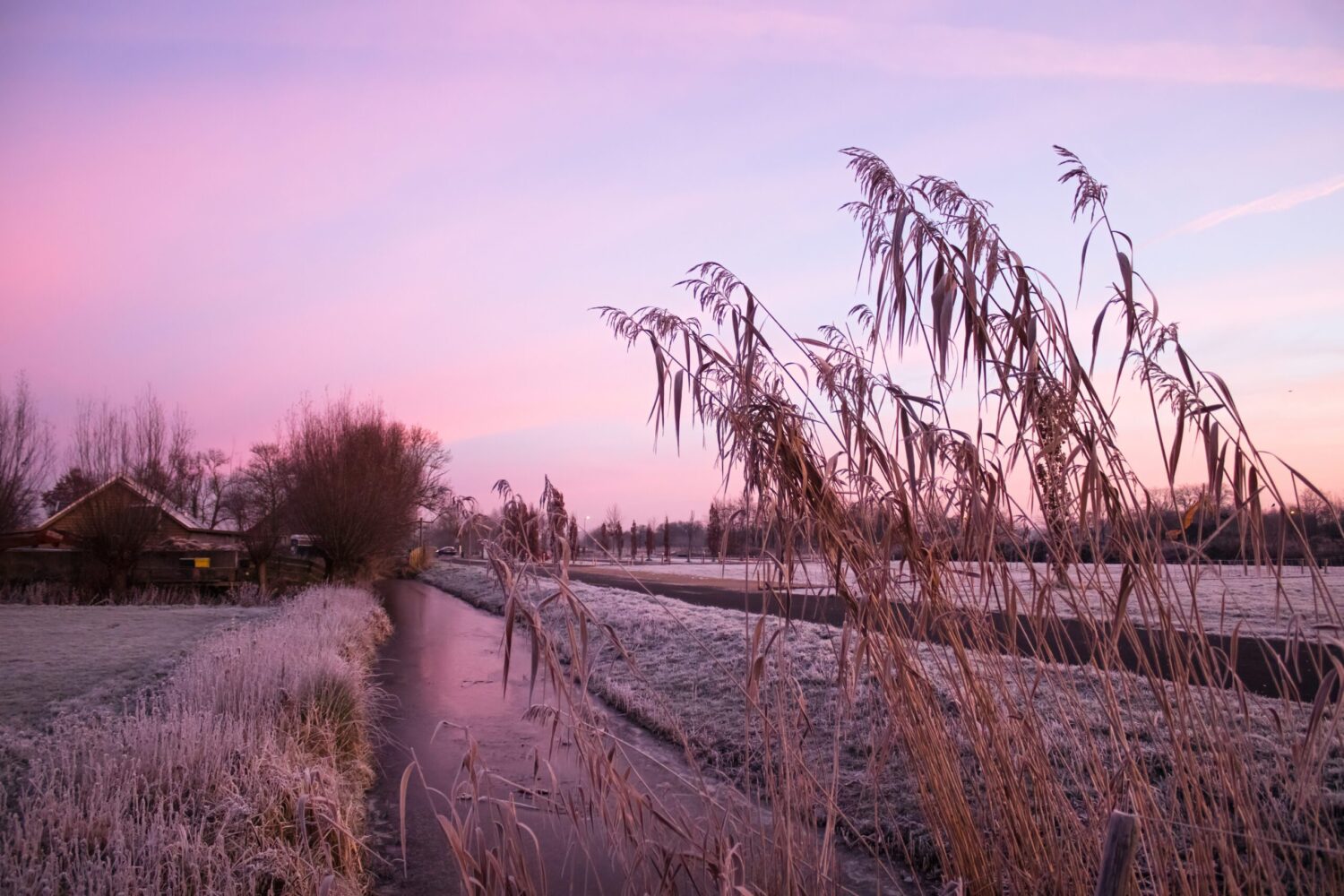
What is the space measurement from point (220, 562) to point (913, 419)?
2534 cm

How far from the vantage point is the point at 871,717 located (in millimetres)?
2855

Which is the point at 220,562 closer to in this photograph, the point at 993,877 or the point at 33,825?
the point at 33,825

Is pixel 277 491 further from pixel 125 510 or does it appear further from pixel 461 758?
pixel 461 758

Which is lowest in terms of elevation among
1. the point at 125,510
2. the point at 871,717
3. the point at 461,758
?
the point at 461,758

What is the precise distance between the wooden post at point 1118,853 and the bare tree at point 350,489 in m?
25.0

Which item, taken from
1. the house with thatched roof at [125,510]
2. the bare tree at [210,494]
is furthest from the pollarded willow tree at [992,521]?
the bare tree at [210,494]

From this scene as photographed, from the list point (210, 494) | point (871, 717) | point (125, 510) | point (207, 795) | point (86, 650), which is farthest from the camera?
point (210, 494)

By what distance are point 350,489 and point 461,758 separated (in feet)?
81.4

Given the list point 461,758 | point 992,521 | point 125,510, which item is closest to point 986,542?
point 992,521

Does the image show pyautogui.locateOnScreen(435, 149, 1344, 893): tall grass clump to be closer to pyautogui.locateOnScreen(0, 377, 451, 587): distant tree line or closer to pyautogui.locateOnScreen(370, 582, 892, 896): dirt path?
pyautogui.locateOnScreen(370, 582, 892, 896): dirt path

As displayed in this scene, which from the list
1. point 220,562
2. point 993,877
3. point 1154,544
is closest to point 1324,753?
point 1154,544

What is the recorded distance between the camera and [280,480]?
29.9 meters

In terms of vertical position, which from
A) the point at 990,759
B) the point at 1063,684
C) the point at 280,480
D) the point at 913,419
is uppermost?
the point at 280,480

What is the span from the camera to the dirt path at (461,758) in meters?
4.16
